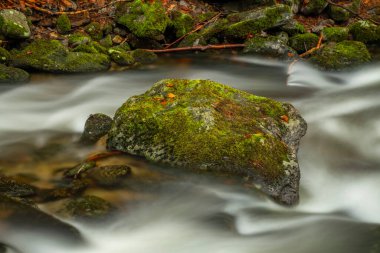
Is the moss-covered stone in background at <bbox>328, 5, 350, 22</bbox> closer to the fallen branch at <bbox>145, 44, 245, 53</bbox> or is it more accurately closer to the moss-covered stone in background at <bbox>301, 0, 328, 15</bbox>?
the moss-covered stone in background at <bbox>301, 0, 328, 15</bbox>

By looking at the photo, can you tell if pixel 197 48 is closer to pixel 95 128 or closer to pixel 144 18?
pixel 144 18

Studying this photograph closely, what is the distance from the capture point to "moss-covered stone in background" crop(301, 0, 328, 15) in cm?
1150

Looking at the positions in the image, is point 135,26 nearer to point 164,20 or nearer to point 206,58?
point 164,20

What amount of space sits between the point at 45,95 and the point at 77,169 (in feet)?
10.0

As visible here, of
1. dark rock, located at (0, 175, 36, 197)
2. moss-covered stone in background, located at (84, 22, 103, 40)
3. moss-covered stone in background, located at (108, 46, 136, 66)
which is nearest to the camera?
dark rock, located at (0, 175, 36, 197)

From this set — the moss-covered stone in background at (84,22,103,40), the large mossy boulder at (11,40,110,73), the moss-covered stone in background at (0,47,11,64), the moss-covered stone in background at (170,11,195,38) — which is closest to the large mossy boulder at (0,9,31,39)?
the large mossy boulder at (11,40,110,73)

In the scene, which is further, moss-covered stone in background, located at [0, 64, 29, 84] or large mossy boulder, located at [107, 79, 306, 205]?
moss-covered stone in background, located at [0, 64, 29, 84]

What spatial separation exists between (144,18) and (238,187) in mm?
6166

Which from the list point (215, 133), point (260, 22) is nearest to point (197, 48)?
point (260, 22)

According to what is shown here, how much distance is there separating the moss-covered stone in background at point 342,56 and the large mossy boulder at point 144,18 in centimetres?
320

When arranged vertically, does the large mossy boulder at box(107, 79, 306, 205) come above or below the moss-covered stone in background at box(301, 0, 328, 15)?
below

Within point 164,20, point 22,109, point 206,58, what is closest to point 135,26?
point 164,20

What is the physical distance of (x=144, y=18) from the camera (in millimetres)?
9312

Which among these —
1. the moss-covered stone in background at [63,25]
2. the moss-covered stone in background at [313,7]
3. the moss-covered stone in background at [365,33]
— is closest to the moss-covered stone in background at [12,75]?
the moss-covered stone in background at [63,25]
